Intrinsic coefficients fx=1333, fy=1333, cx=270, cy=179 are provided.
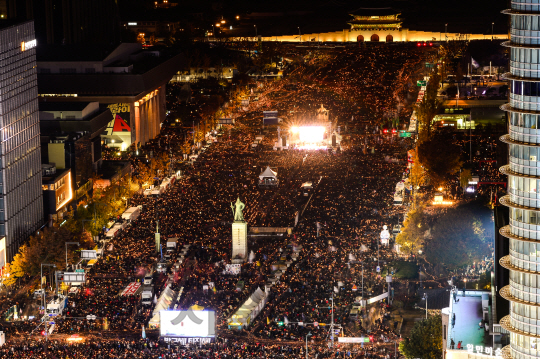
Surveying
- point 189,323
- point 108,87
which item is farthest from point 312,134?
point 189,323

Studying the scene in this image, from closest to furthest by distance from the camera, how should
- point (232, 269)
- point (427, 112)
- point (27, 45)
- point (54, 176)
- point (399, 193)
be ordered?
point (232, 269)
point (27, 45)
point (54, 176)
point (399, 193)
point (427, 112)

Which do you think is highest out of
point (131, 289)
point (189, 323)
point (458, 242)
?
point (458, 242)

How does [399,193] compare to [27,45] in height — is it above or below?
below

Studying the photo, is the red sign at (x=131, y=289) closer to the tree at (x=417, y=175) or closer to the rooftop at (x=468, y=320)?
the rooftop at (x=468, y=320)

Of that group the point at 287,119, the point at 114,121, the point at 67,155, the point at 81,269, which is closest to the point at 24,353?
the point at 81,269

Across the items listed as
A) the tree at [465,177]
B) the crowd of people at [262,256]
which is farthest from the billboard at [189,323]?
the tree at [465,177]

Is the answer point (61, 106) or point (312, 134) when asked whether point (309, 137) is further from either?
point (61, 106)

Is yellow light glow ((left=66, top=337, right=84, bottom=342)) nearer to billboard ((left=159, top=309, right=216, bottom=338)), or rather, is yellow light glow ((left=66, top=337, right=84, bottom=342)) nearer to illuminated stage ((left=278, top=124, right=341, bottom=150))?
billboard ((left=159, top=309, right=216, bottom=338))

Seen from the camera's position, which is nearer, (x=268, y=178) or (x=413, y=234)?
(x=413, y=234)

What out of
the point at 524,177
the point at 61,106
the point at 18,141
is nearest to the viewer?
the point at 524,177
